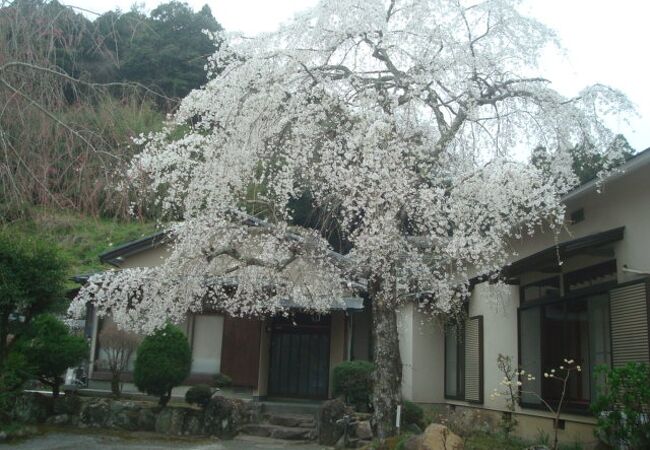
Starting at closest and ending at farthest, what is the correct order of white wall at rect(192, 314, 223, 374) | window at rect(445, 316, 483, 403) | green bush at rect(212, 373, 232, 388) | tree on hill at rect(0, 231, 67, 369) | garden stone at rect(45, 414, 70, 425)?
tree on hill at rect(0, 231, 67, 369), window at rect(445, 316, 483, 403), garden stone at rect(45, 414, 70, 425), green bush at rect(212, 373, 232, 388), white wall at rect(192, 314, 223, 374)

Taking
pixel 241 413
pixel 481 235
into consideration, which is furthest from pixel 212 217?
pixel 241 413

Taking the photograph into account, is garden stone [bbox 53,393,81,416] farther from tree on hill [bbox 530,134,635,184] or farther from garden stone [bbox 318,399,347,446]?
tree on hill [bbox 530,134,635,184]

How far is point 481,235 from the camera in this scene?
9.48 meters

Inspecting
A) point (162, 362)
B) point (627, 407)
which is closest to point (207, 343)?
point (162, 362)

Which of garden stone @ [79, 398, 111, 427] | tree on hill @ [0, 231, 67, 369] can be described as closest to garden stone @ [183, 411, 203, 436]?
garden stone @ [79, 398, 111, 427]

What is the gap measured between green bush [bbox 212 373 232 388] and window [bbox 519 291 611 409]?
23.7 feet

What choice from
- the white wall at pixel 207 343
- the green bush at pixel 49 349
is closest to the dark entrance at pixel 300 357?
the white wall at pixel 207 343

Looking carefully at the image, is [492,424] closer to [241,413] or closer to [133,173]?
[241,413]

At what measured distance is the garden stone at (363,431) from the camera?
40.1ft

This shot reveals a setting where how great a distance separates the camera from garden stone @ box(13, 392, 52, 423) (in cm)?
1341

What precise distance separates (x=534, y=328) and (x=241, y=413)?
258 inches

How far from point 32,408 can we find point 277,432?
210 inches

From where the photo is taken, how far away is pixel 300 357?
16.7 metres

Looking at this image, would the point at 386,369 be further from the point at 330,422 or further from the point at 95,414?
the point at 95,414
